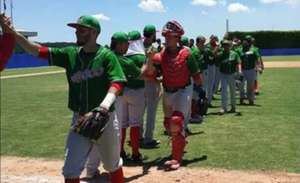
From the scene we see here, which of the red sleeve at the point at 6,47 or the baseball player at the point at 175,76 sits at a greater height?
the red sleeve at the point at 6,47

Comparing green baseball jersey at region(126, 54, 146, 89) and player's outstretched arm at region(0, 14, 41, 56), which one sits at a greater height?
player's outstretched arm at region(0, 14, 41, 56)

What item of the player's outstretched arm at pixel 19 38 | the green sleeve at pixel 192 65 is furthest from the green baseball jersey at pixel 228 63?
the player's outstretched arm at pixel 19 38

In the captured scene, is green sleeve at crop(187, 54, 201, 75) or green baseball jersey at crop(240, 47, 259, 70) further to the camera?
green baseball jersey at crop(240, 47, 259, 70)

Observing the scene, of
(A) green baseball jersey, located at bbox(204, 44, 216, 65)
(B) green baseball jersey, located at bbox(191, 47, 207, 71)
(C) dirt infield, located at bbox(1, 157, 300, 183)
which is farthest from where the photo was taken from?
(A) green baseball jersey, located at bbox(204, 44, 216, 65)

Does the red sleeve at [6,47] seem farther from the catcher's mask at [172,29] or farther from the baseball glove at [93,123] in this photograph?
the catcher's mask at [172,29]

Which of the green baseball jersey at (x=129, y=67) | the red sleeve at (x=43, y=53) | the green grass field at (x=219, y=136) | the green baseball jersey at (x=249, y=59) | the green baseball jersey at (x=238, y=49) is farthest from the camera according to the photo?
the green baseball jersey at (x=249, y=59)

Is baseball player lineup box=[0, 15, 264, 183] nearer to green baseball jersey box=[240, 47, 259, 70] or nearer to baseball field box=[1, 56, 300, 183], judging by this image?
baseball field box=[1, 56, 300, 183]

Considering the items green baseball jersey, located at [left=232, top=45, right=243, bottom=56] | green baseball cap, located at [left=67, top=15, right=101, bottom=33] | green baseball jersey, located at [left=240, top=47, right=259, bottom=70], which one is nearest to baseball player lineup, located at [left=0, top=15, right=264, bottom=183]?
green baseball cap, located at [left=67, top=15, right=101, bottom=33]

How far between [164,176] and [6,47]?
3.54 m

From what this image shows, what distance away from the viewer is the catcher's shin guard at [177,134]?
324 inches

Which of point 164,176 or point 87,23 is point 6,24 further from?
point 164,176

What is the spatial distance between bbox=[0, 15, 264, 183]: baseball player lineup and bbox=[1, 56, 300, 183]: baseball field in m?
0.49

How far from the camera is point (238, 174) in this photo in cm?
798

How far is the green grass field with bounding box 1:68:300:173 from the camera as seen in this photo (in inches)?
354
